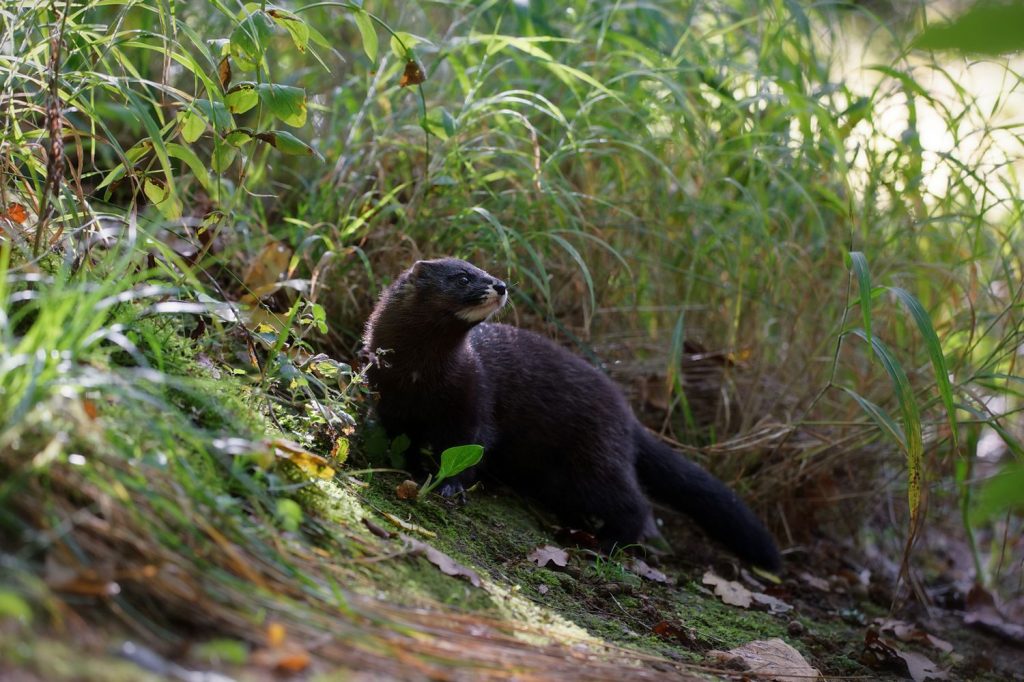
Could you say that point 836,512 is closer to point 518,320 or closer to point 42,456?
point 518,320

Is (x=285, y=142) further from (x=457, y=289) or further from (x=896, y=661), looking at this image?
(x=896, y=661)

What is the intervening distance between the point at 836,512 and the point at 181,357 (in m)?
3.39

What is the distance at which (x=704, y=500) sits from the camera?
4043 mm

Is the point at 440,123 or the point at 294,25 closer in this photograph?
the point at 294,25

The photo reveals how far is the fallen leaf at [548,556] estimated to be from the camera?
313 centimetres

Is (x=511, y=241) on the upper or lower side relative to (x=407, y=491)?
A: upper

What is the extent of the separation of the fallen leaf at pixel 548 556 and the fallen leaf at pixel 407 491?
424mm

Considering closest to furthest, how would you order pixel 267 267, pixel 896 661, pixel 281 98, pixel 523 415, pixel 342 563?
pixel 342 563, pixel 281 98, pixel 896 661, pixel 267 267, pixel 523 415

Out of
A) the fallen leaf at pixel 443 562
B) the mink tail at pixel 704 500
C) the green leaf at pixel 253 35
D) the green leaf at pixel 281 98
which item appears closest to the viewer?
the fallen leaf at pixel 443 562

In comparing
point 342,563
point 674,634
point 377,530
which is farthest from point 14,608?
point 674,634

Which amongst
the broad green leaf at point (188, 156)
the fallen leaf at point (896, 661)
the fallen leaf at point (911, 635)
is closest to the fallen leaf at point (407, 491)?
the broad green leaf at point (188, 156)

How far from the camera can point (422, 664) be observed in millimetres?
1762

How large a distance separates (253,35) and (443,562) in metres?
1.59

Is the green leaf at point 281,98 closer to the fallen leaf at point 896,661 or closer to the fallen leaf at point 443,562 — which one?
the fallen leaf at point 443,562
